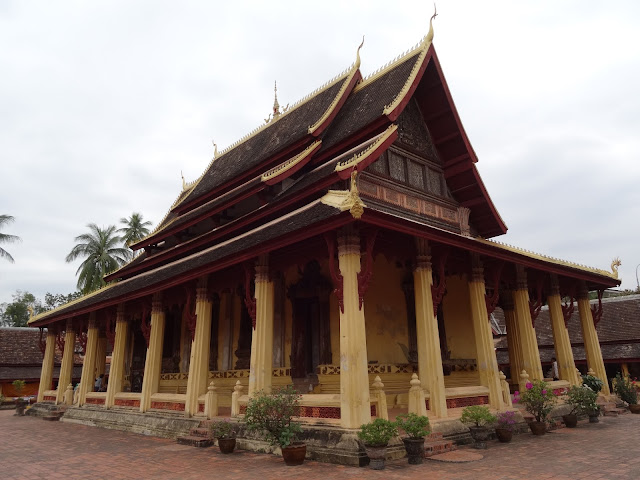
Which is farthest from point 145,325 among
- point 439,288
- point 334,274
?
point 439,288

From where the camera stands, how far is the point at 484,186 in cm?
1380

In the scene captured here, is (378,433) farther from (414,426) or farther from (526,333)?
(526,333)

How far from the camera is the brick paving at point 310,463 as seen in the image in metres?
6.56

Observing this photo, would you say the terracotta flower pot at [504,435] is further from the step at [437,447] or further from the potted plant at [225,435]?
the potted plant at [225,435]

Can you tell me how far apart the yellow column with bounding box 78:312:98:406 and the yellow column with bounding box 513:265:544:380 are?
14344mm

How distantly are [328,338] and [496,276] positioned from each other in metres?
4.33

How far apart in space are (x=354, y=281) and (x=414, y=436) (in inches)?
105

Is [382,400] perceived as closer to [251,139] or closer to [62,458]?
[62,458]

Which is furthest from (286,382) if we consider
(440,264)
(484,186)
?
(484,186)

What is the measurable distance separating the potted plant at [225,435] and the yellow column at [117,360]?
7136 mm

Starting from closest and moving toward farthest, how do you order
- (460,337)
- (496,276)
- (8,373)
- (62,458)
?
(62,458), (496,276), (460,337), (8,373)

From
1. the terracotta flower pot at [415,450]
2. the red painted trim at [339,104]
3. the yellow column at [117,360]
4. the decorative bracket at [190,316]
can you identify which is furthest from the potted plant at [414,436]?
the yellow column at [117,360]

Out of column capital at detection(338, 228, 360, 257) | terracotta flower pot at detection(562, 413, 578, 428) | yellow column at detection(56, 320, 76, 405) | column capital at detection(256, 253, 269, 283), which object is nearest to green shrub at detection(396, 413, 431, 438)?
column capital at detection(338, 228, 360, 257)

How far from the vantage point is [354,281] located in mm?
8344
